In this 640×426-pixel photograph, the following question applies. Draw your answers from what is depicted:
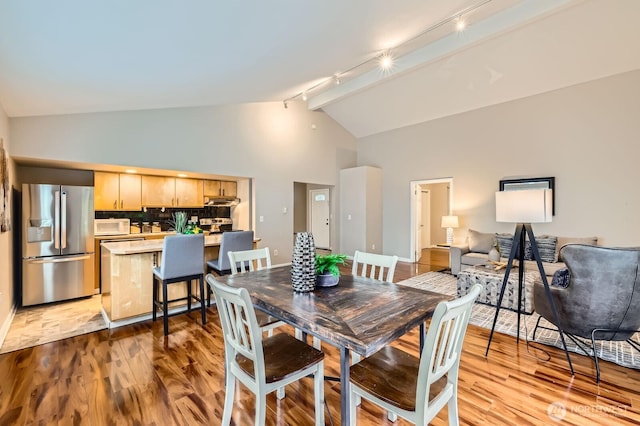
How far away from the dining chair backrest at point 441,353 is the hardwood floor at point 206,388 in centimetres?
58

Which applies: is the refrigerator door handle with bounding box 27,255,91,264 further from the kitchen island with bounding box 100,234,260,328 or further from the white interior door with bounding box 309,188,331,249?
the white interior door with bounding box 309,188,331,249

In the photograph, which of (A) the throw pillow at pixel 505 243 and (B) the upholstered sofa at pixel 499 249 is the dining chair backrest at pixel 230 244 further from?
(A) the throw pillow at pixel 505 243

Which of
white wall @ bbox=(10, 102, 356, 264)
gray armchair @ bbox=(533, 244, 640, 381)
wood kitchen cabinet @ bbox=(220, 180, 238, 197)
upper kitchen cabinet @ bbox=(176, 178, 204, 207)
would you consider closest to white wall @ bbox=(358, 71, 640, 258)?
white wall @ bbox=(10, 102, 356, 264)

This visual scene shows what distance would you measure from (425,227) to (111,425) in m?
8.65

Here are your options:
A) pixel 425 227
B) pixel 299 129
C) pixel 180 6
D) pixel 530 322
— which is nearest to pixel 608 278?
pixel 530 322

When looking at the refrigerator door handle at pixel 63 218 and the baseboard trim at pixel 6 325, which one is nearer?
the baseboard trim at pixel 6 325

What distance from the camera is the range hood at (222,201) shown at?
561 cm

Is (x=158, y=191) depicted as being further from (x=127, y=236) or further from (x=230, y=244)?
(x=230, y=244)

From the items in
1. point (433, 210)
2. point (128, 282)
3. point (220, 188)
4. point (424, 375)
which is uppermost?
point (220, 188)

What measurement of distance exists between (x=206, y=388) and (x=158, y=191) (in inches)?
155

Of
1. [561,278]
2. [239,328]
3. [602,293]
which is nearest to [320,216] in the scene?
[561,278]

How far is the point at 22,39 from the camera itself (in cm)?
166

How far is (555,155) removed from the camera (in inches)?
196

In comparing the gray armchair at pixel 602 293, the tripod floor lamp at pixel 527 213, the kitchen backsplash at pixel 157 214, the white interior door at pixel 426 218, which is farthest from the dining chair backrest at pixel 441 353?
the white interior door at pixel 426 218
